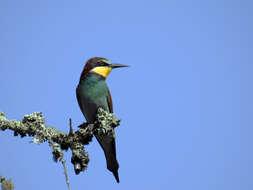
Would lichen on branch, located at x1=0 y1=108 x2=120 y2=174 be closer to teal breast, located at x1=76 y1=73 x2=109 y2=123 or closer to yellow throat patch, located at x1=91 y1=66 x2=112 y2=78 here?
teal breast, located at x1=76 y1=73 x2=109 y2=123

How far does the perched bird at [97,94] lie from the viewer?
23.7ft

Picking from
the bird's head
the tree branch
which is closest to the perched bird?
the bird's head

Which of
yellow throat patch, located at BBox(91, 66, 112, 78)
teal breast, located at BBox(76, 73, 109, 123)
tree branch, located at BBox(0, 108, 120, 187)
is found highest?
yellow throat patch, located at BBox(91, 66, 112, 78)

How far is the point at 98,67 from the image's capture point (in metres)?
7.58

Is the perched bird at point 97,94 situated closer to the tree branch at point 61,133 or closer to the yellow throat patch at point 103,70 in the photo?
the yellow throat patch at point 103,70

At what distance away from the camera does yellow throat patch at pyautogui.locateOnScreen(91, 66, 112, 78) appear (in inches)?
296

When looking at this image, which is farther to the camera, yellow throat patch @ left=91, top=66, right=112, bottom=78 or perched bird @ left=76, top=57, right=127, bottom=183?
yellow throat patch @ left=91, top=66, right=112, bottom=78

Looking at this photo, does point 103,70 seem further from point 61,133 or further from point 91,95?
point 61,133

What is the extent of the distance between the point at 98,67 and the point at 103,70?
120mm

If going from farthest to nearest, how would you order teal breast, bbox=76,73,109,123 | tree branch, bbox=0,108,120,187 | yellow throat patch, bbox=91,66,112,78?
yellow throat patch, bbox=91,66,112,78 < teal breast, bbox=76,73,109,123 < tree branch, bbox=0,108,120,187

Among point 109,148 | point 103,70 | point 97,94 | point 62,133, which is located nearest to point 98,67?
point 103,70

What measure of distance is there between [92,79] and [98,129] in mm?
2338

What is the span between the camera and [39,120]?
441cm

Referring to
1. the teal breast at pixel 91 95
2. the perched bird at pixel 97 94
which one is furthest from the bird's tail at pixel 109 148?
the teal breast at pixel 91 95
